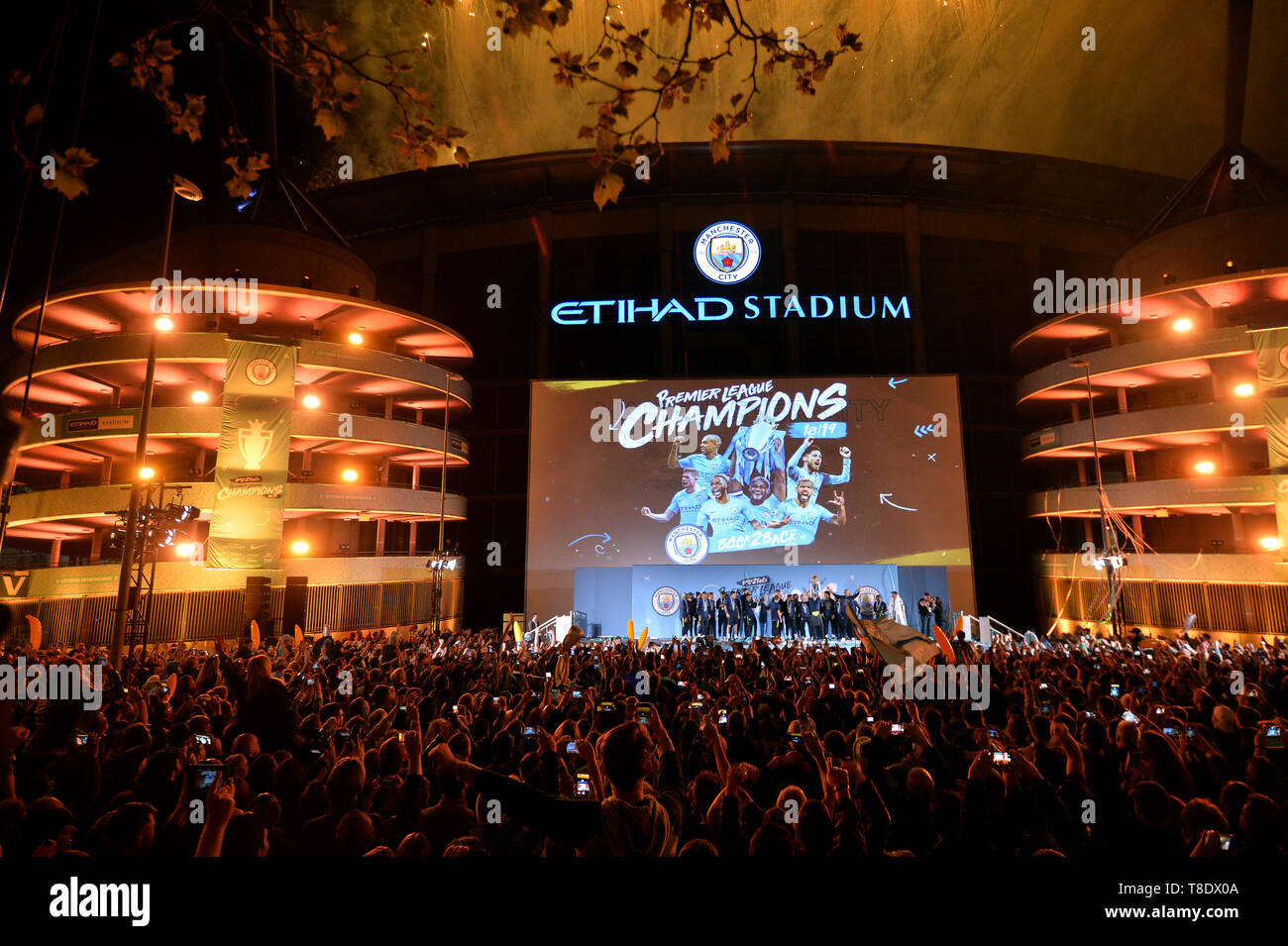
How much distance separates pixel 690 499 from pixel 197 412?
2086 cm

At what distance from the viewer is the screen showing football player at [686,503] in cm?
2861

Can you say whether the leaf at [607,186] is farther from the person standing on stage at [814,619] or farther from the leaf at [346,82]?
the person standing on stage at [814,619]

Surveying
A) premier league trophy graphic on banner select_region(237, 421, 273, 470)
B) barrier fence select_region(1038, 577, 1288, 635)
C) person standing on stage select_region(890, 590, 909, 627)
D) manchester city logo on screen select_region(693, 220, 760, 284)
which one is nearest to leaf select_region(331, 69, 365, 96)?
premier league trophy graphic on banner select_region(237, 421, 273, 470)

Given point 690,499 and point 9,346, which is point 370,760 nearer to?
point 690,499

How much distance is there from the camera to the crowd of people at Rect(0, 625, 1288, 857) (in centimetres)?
323

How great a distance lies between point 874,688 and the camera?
35.7 feet

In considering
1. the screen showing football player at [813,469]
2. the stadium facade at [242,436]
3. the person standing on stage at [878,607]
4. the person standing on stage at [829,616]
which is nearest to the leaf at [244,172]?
the stadium facade at [242,436]

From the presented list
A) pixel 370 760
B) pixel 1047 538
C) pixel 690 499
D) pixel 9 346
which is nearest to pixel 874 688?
pixel 370 760

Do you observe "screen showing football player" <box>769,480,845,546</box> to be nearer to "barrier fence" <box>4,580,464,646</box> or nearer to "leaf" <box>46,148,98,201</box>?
"barrier fence" <box>4,580,464,646</box>

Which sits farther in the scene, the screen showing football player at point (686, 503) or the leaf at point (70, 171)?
the screen showing football player at point (686, 503)

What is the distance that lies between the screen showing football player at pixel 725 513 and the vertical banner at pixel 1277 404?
Answer: 62.2 feet

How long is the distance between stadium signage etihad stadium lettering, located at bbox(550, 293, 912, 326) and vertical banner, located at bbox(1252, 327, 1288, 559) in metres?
14.3

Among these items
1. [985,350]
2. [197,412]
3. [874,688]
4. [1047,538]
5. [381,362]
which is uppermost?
[985,350]

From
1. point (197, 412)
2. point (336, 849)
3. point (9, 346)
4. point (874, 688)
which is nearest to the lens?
point (336, 849)
